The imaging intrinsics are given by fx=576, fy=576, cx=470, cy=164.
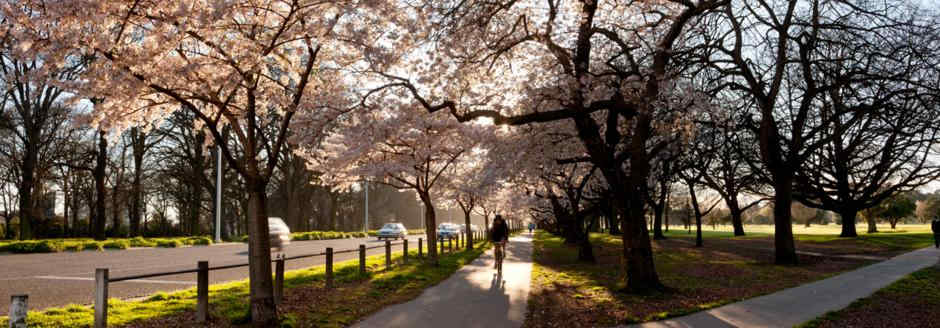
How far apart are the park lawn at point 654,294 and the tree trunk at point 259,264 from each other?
3.44 m

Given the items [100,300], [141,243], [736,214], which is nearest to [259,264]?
[100,300]

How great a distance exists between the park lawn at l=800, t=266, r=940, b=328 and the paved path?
0.21 meters

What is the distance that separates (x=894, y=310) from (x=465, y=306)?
638 cm

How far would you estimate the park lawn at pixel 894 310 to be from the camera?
24.4 feet

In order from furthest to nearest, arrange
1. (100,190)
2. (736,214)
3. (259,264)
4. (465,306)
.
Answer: (736,214), (100,190), (465,306), (259,264)

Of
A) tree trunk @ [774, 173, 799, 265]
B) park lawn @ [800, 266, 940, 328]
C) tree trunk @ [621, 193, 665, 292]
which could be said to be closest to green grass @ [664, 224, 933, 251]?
tree trunk @ [774, 173, 799, 265]

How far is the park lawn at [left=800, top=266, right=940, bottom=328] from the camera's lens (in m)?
7.43

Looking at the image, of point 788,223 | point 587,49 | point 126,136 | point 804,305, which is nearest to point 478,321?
point 804,305

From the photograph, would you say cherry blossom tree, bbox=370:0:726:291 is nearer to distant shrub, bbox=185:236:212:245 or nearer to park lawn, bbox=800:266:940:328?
park lawn, bbox=800:266:940:328

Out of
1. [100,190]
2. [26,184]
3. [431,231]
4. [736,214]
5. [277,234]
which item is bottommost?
[736,214]

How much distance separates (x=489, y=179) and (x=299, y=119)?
526 centimetres

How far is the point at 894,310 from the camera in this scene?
851cm

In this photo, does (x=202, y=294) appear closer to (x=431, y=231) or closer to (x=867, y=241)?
(x=431, y=231)

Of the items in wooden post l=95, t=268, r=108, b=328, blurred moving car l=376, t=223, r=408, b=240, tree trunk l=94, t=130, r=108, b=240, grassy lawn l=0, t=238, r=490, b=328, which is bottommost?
blurred moving car l=376, t=223, r=408, b=240
